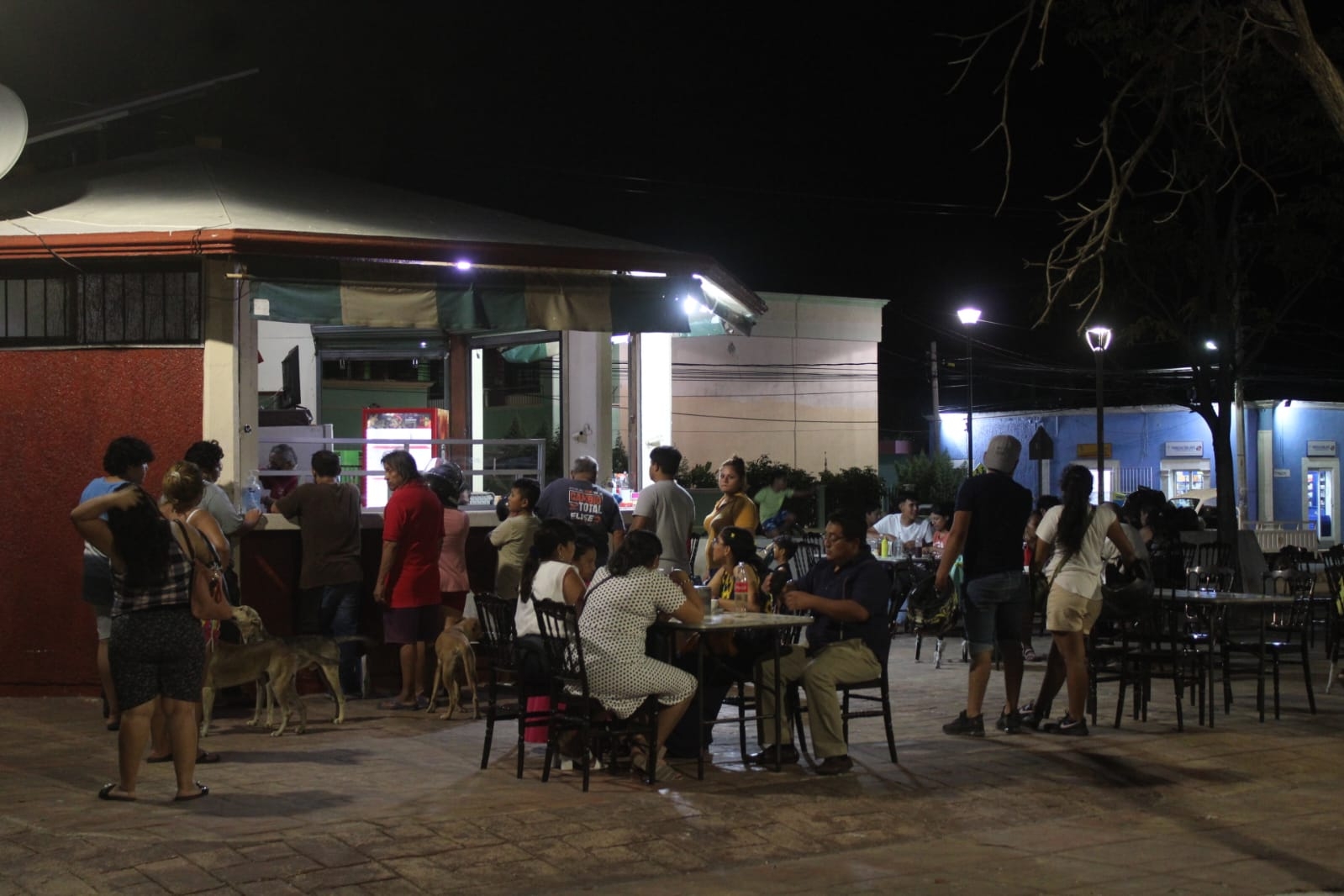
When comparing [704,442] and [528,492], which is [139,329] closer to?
[528,492]

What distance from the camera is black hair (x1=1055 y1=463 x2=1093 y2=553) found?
8453mm

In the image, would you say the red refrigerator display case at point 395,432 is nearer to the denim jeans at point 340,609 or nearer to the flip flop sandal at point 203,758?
the denim jeans at point 340,609

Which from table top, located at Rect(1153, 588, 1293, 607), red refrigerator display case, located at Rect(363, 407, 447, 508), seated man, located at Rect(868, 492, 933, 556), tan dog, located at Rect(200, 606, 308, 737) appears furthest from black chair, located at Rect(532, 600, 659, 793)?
seated man, located at Rect(868, 492, 933, 556)

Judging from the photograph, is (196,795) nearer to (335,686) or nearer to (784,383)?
(335,686)

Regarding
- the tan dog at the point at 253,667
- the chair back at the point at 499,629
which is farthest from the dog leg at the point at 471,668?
the chair back at the point at 499,629

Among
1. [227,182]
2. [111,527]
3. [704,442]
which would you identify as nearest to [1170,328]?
[227,182]

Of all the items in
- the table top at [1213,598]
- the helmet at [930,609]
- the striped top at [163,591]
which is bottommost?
the helmet at [930,609]

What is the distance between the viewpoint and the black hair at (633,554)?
6.81 metres

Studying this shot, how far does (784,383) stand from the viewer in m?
43.7

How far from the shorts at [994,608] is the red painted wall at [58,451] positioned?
5518 millimetres

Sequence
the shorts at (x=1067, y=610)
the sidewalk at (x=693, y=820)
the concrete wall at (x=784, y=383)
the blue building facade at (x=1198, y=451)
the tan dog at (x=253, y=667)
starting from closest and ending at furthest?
the sidewalk at (x=693, y=820)
the tan dog at (x=253, y=667)
the shorts at (x=1067, y=610)
the blue building facade at (x=1198, y=451)
the concrete wall at (x=784, y=383)

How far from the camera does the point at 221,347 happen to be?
390 inches

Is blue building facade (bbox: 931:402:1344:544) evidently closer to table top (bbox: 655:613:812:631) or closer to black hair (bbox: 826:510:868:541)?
black hair (bbox: 826:510:868:541)

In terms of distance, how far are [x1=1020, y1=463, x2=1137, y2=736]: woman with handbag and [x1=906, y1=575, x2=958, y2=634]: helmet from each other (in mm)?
3569
